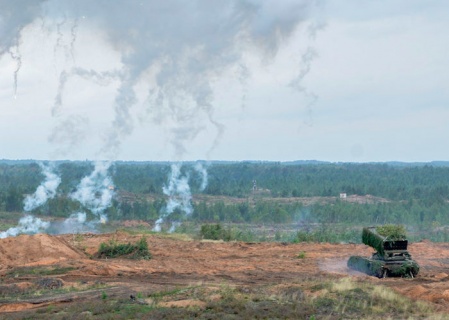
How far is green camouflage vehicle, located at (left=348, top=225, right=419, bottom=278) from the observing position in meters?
33.0

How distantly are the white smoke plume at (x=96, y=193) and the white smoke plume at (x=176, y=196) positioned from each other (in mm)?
5871

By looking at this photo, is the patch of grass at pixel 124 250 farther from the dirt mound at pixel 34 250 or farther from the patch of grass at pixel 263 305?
the patch of grass at pixel 263 305

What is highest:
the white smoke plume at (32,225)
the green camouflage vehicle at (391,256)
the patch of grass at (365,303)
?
the green camouflage vehicle at (391,256)

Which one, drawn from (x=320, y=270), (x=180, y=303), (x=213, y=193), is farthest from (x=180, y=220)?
(x=180, y=303)

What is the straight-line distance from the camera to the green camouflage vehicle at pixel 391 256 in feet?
108

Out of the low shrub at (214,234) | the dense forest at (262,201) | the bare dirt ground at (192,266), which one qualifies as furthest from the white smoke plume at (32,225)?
the bare dirt ground at (192,266)

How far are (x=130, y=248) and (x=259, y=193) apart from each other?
3567 inches

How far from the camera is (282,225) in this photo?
3521 inches

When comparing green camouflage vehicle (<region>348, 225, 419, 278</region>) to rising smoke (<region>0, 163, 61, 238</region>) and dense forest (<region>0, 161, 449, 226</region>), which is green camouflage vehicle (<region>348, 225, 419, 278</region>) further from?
dense forest (<region>0, 161, 449, 226</region>)

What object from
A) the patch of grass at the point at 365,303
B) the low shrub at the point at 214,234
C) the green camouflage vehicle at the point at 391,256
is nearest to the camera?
the patch of grass at the point at 365,303

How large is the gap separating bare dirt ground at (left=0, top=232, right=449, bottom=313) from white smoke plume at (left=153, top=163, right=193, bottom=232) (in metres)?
35.6

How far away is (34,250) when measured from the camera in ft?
131

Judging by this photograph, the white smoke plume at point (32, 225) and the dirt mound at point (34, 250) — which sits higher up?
the dirt mound at point (34, 250)

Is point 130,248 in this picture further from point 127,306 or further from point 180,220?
point 180,220
